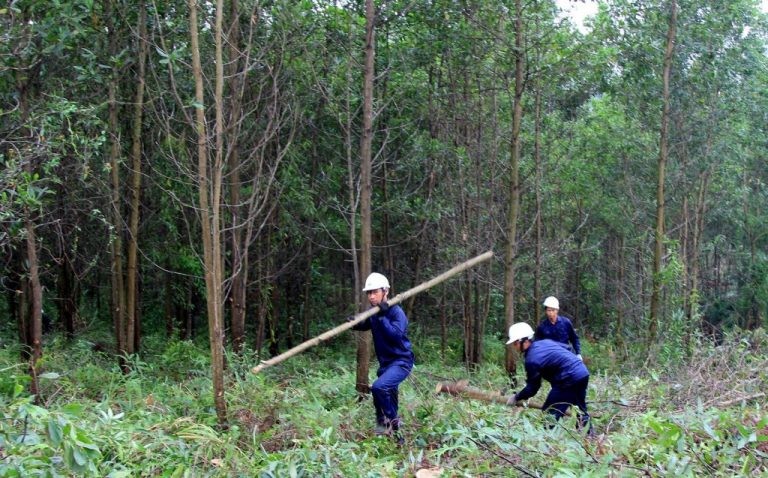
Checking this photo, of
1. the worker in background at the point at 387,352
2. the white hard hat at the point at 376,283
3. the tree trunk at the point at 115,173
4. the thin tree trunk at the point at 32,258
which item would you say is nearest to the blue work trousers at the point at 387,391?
the worker in background at the point at 387,352

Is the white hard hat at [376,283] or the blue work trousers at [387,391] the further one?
the white hard hat at [376,283]

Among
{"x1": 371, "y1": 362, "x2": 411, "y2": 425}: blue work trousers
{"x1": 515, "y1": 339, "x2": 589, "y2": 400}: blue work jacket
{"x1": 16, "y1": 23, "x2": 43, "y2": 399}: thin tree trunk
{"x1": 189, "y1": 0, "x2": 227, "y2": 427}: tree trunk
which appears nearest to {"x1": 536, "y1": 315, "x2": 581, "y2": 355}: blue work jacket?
{"x1": 515, "y1": 339, "x2": 589, "y2": 400}: blue work jacket

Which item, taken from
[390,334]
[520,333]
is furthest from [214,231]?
[520,333]

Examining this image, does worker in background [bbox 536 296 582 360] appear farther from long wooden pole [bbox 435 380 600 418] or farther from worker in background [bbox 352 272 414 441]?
worker in background [bbox 352 272 414 441]

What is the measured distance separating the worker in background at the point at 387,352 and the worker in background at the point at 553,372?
3.73ft

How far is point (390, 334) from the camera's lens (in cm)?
709

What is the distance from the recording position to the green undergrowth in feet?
15.4

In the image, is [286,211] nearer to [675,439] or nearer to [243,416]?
[243,416]

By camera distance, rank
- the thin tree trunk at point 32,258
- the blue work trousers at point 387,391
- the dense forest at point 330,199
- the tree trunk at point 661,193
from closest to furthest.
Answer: the dense forest at point 330,199
the blue work trousers at point 387,391
the thin tree trunk at point 32,258
the tree trunk at point 661,193

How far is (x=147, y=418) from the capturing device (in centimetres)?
691

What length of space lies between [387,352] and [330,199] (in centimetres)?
715

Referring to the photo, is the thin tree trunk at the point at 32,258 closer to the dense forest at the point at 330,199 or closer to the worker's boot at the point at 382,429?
the dense forest at the point at 330,199

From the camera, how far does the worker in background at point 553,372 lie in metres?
7.06

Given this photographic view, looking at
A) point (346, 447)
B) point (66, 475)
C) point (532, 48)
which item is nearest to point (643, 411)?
point (346, 447)
